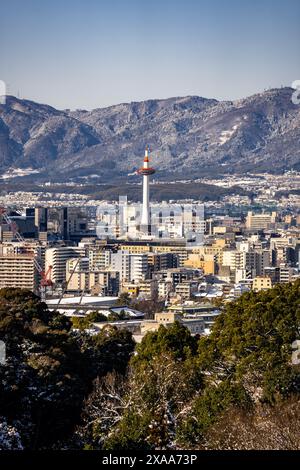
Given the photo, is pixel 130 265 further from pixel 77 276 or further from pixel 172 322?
pixel 172 322

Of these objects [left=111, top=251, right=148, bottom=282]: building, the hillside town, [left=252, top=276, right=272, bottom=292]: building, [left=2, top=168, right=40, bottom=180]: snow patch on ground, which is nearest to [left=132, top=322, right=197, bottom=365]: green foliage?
the hillside town

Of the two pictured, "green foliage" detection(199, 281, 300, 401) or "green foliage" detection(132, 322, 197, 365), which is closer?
"green foliage" detection(199, 281, 300, 401)

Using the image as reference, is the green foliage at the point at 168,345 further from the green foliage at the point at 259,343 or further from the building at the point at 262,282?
the building at the point at 262,282

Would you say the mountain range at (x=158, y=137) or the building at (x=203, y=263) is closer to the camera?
the building at (x=203, y=263)

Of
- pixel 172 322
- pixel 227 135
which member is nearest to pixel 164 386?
pixel 172 322

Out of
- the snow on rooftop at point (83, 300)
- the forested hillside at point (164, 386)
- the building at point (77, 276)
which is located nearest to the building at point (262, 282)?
the building at point (77, 276)

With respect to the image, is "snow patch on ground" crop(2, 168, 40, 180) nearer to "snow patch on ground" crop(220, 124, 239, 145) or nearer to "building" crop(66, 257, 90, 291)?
"snow patch on ground" crop(220, 124, 239, 145)

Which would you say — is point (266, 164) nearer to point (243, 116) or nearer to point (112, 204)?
point (243, 116)
